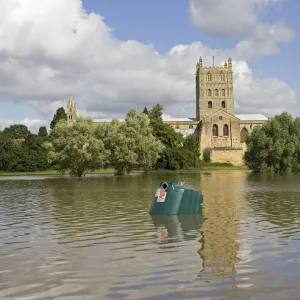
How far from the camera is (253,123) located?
144125 millimetres

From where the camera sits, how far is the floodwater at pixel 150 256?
8.14 metres

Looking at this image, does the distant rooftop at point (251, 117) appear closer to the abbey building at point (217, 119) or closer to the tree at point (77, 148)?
the abbey building at point (217, 119)

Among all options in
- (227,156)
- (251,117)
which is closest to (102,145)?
(227,156)

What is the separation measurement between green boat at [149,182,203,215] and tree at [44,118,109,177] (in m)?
41.5

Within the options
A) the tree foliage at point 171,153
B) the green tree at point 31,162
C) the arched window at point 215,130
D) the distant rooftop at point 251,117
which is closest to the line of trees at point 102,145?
the tree foliage at point 171,153

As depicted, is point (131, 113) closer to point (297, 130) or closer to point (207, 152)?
point (297, 130)

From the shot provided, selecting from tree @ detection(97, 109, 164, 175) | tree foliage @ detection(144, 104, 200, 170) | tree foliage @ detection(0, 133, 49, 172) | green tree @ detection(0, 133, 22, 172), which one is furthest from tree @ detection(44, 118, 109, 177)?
green tree @ detection(0, 133, 22, 172)

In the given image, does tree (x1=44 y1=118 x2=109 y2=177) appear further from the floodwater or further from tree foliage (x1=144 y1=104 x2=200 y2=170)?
the floodwater

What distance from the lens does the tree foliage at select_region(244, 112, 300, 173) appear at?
6756 centimetres

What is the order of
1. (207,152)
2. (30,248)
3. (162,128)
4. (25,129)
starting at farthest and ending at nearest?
(25,129) < (207,152) < (162,128) < (30,248)

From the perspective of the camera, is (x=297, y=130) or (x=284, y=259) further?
(x=297, y=130)

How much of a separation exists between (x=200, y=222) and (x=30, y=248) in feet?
20.6

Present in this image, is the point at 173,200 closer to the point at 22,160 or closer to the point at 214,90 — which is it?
the point at 22,160

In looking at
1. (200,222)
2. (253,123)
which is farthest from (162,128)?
(200,222)
